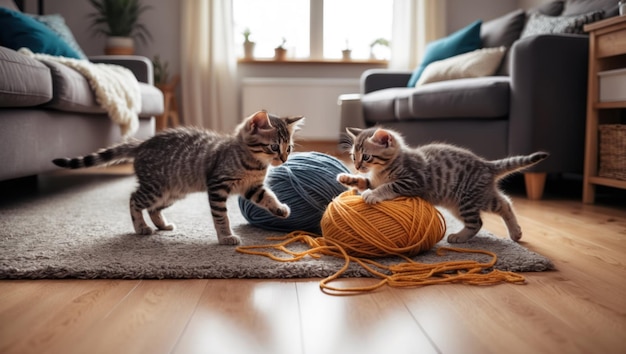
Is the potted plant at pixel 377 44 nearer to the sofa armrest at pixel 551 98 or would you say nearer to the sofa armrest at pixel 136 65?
the sofa armrest at pixel 136 65

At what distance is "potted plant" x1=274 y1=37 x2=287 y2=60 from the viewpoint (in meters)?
5.80

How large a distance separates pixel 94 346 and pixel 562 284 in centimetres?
108

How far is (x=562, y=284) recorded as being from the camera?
137cm

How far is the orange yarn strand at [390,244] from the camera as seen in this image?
1.39 m

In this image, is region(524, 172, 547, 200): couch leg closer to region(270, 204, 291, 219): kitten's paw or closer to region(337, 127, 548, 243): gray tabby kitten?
region(337, 127, 548, 243): gray tabby kitten

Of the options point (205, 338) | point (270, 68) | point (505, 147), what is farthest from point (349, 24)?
point (205, 338)

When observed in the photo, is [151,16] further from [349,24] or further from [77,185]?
[77,185]

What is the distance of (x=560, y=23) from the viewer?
3.32m

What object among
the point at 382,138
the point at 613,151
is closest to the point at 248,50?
the point at 613,151

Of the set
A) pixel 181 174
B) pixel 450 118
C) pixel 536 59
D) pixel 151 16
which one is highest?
pixel 151 16

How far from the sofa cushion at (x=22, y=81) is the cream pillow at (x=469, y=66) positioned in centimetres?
256

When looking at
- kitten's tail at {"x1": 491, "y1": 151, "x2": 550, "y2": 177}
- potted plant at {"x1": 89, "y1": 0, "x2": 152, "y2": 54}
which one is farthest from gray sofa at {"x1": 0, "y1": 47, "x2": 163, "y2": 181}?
potted plant at {"x1": 89, "y1": 0, "x2": 152, "y2": 54}

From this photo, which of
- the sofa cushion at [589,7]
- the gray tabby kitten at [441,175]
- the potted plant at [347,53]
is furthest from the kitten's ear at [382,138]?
the potted plant at [347,53]

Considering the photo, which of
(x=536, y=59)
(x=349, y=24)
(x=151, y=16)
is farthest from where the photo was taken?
(x=349, y=24)
